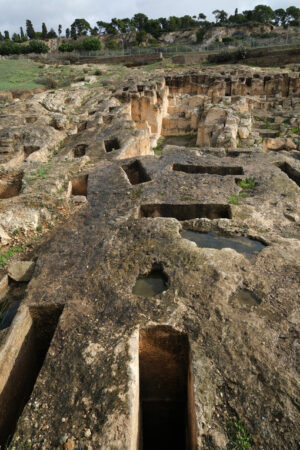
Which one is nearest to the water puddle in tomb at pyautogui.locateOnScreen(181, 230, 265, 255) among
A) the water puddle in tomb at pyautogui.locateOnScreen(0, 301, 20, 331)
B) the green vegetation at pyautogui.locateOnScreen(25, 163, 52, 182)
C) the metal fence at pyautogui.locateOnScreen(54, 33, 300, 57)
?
the water puddle in tomb at pyautogui.locateOnScreen(0, 301, 20, 331)

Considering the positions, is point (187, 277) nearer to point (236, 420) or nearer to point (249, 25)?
point (236, 420)

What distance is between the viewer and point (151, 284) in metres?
5.00

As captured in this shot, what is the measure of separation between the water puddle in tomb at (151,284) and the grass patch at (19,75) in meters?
26.6

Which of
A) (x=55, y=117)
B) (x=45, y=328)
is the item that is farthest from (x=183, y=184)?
(x=55, y=117)

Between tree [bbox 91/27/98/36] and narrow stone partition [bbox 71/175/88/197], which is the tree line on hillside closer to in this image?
tree [bbox 91/27/98/36]

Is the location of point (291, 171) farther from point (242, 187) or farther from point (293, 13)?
point (293, 13)

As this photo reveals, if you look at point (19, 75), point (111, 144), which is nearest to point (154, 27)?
point (19, 75)

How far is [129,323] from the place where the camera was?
4082 millimetres

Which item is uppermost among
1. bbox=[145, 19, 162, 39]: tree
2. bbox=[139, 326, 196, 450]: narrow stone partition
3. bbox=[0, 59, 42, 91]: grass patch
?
bbox=[145, 19, 162, 39]: tree

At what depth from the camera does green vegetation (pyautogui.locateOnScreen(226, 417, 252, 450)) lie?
2850 mm

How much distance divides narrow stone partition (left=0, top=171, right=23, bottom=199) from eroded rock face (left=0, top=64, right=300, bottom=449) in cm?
54

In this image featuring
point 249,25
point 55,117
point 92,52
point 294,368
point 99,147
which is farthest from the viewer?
point 249,25

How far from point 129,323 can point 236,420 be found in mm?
1748

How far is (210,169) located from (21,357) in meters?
7.53
